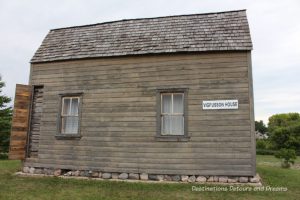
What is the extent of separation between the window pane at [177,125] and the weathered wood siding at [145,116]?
0.39m

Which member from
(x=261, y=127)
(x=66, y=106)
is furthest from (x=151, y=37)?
(x=261, y=127)

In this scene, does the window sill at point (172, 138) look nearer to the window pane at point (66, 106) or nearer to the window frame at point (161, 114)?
the window frame at point (161, 114)

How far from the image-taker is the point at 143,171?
10.2 metres

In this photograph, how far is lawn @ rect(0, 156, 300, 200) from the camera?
7852 millimetres

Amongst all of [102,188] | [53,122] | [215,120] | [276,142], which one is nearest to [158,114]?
[215,120]

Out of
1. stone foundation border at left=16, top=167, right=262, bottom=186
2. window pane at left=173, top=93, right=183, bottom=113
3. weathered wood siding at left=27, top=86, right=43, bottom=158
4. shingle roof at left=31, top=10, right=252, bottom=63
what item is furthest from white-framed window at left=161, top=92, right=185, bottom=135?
weathered wood siding at left=27, top=86, right=43, bottom=158

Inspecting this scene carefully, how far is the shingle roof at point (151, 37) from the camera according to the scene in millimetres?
10516

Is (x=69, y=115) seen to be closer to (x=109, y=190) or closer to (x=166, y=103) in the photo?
(x=166, y=103)

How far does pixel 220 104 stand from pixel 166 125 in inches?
79.0

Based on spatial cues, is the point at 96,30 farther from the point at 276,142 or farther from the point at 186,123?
the point at 276,142

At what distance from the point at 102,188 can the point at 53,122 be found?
13.3ft

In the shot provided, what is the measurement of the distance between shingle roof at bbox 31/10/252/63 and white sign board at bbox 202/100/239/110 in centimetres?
181

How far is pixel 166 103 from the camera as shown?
34.7 feet

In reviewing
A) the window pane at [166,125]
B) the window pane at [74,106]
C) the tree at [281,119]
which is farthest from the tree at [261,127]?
the window pane at [74,106]
